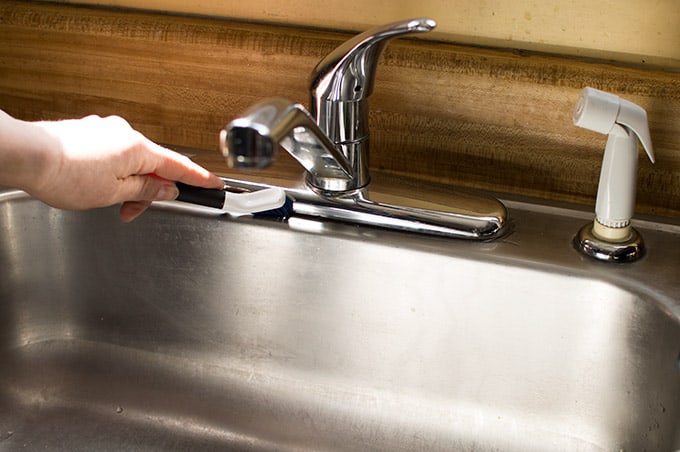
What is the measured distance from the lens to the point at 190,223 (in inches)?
29.8

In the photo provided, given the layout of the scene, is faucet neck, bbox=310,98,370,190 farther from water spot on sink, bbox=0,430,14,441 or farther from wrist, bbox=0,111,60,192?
water spot on sink, bbox=0,430,14,441

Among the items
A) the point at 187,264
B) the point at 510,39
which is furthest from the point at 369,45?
the point at 187,264

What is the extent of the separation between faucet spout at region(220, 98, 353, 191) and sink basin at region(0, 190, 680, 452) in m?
0.09

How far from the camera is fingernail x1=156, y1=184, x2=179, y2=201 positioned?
0.68m

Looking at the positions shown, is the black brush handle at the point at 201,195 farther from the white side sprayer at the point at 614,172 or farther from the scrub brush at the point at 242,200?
the white side sprayer at the point at 614,172

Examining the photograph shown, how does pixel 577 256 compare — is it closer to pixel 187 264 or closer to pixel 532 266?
pixel 532 266

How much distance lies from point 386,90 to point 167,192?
20cm

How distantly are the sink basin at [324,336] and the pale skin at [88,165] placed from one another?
0.08m

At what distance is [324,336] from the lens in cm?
75

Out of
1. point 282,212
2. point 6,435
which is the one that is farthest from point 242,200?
Answer: point 6,435

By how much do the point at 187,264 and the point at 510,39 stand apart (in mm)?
323

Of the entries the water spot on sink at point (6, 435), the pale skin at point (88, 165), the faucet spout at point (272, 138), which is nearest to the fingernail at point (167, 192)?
the pale skin at point (88, 165)

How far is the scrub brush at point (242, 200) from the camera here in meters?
0.70

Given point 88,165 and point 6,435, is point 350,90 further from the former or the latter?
point 6,435
